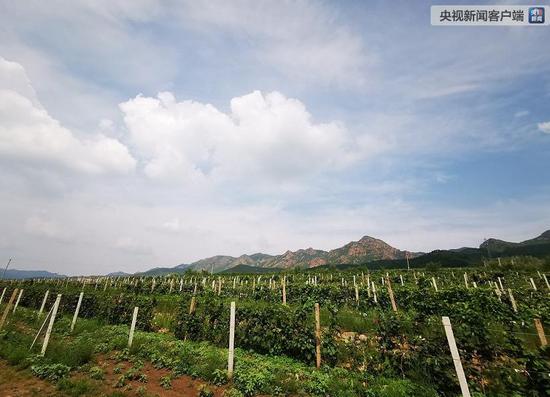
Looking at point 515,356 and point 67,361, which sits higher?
point 515,356

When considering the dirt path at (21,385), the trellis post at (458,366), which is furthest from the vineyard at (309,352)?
the dirt path at (21,385)

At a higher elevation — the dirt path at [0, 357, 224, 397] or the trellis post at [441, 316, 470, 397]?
the trellis post at [441, 316, 470, 397]

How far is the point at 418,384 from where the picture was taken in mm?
7469

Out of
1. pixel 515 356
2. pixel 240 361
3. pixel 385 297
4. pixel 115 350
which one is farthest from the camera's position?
pixel 385 297

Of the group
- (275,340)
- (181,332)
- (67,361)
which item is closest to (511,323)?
(275,340)

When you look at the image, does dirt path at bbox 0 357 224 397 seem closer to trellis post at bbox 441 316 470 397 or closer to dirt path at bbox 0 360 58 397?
dirt path at bbox 0 360 58 397

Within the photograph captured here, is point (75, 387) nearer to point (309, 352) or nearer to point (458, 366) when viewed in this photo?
point (309, 352)

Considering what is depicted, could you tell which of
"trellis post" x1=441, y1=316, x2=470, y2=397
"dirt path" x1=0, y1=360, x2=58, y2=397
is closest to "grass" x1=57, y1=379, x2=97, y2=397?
"dirt path" x1=0, y1=360, x2=58, y2=397

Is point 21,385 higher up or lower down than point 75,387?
lower down

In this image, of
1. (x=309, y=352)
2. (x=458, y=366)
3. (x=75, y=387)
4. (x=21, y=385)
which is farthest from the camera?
(x=309, y=352)

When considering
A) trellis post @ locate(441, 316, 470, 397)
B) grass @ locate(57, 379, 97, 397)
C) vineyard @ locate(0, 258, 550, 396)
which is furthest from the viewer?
grass @ locate(57, 379, 97, 397)

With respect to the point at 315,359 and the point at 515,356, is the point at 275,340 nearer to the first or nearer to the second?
the point at 315,359

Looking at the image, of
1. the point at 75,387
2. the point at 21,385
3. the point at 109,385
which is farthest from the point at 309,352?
the point at 21,385

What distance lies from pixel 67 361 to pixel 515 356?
14.0 meters
